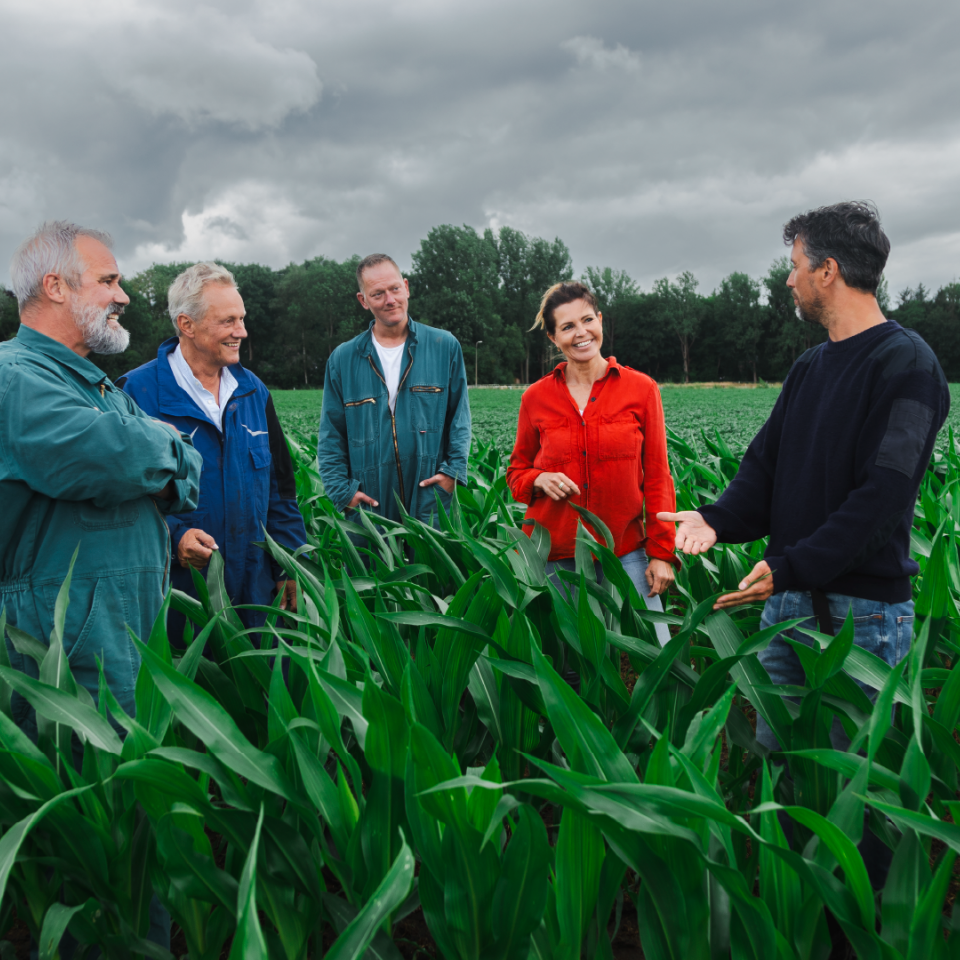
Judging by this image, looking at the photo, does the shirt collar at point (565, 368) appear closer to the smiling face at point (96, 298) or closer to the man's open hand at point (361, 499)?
the man's open hand at point (361, 499)

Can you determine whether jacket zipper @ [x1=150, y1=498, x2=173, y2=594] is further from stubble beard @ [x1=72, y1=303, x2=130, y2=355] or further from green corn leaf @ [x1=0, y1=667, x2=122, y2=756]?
green corn leaf @ [x1=0, y1=667, x2=122, y2=756]

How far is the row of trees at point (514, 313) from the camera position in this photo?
5938 centimetres

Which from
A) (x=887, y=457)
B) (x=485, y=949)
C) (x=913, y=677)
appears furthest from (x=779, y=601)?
(x=485, y=949)

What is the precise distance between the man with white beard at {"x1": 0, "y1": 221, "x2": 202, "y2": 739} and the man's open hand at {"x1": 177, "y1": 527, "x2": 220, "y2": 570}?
370 mm

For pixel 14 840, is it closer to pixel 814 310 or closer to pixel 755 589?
pixel 755 589

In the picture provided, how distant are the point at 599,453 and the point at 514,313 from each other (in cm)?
6407

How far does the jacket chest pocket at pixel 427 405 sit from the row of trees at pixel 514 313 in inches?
2144

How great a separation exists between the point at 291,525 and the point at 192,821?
70.7 inches

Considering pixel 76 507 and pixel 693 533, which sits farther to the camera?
pixel 693 533

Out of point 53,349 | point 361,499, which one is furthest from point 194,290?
point 361,499

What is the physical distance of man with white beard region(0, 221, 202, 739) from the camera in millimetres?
1597

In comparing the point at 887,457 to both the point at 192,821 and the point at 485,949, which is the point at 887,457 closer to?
the point at 485,949

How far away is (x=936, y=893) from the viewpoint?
854 mm

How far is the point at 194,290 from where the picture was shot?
8.07ft
